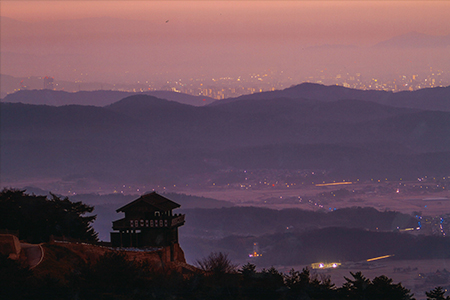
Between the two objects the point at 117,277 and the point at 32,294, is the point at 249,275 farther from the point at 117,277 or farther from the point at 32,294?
the point at 32,294

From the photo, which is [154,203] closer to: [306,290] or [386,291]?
[306,290]

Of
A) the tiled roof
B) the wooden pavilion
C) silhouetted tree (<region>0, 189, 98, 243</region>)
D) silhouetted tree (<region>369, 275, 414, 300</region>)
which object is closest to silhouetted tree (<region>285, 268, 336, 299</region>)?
silhouetted tree (<region>369, 275, 414, 300</region>)

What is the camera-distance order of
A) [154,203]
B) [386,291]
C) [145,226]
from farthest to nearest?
[154,203], [145,226], [386,291]

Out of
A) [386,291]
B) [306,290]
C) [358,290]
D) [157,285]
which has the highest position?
[157,285]

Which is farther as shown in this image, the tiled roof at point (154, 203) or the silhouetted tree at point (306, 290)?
the tiled roof at point (154, 203)

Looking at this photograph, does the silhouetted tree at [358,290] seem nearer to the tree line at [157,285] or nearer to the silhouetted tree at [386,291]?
the tree line at [157,285]

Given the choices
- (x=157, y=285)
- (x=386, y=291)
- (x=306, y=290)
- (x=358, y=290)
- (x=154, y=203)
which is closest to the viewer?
(x=157, y=285)

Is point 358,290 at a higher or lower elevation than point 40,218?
lower

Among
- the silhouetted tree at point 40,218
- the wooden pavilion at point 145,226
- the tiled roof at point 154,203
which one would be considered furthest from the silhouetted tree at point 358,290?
the silhouetted tree at point 40,218

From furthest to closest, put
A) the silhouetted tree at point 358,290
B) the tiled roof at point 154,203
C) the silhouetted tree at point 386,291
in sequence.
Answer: the tiled roof at point 154,203 → the silhouetted tree at point 358,290 → the silhouetted tree at point 386,291

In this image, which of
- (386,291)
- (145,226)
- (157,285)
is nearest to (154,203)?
(145,226)

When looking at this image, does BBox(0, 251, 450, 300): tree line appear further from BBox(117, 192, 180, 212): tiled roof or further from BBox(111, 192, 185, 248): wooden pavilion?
BBox(117, 192, 180, 212): tiled roof
